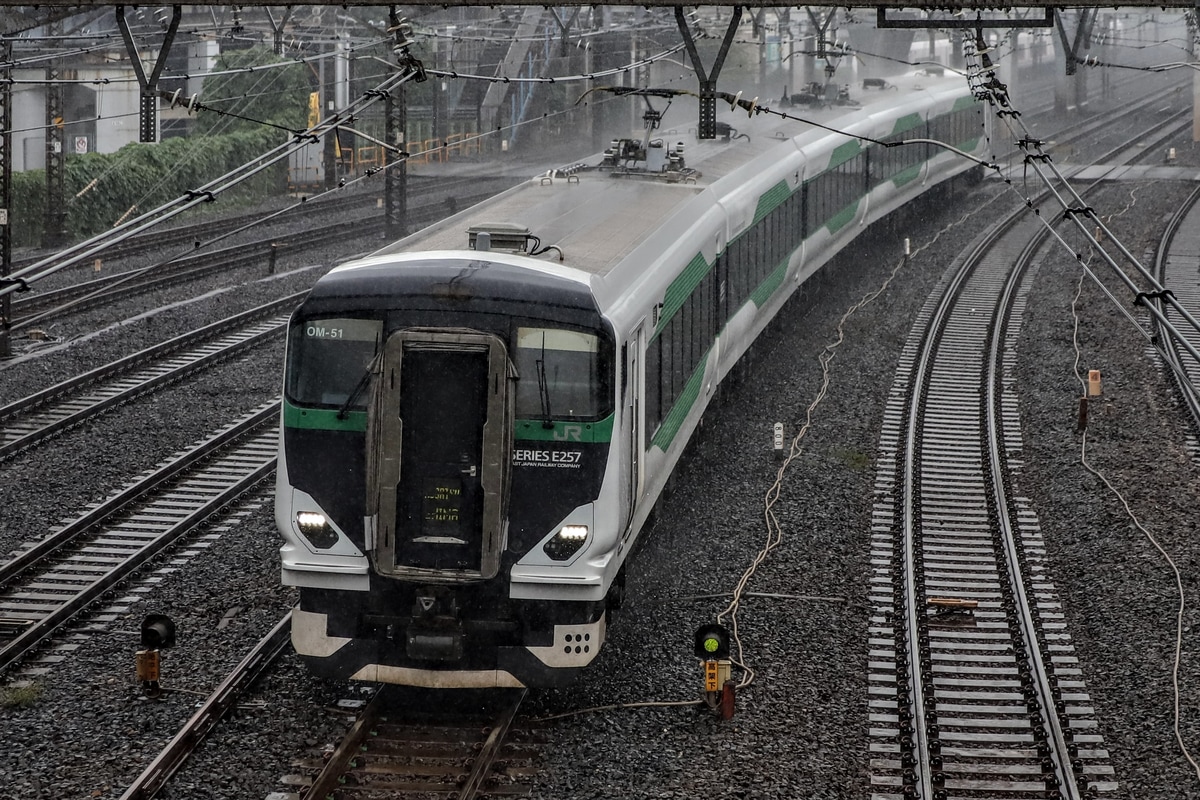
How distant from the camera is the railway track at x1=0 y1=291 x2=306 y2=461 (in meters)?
16.5

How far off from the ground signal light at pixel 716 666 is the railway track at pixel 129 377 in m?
8.88

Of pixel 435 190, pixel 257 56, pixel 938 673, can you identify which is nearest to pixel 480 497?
pixel 938 673

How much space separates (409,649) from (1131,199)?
A: 29661 mm

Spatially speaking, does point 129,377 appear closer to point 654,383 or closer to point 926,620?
point 654,383

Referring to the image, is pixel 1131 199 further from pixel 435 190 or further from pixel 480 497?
pixel 480 497

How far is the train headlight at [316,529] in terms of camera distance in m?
9.05

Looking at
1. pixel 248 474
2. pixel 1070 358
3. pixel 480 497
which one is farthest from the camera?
pixel 1070 358

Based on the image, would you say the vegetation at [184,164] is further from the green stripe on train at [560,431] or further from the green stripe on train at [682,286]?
the green stripe on train at [560,431]

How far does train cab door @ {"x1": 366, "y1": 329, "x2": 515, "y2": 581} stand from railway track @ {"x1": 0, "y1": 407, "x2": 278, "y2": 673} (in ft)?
10.9

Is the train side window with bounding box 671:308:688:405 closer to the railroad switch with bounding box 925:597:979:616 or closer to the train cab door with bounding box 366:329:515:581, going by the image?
the railroad switch with bounding box 925:597:979:616

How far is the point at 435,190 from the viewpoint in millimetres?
42000

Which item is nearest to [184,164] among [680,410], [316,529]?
[680,410]

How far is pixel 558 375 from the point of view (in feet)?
29.6

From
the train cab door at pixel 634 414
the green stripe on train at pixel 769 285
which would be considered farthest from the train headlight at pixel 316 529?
the green stripe on train at pixel 769 285
